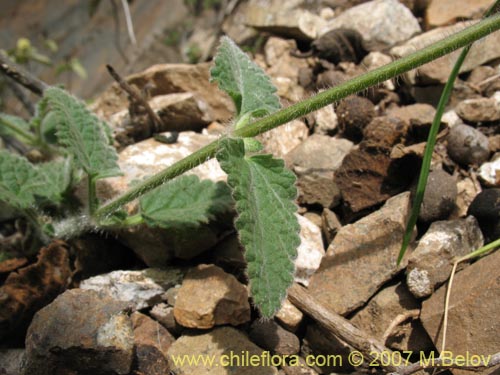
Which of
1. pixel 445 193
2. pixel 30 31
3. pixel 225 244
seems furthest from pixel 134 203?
pixel 30 31

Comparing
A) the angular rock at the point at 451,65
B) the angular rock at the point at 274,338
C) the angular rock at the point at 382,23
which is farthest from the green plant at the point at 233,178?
the angular rock at the point at 382,23

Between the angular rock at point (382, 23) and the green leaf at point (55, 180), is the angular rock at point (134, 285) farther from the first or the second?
the angular rock at point (382, 23)

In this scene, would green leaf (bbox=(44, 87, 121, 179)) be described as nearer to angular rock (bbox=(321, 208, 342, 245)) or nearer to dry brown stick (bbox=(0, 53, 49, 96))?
dry brown stick (bbox=(0, 53, 49, 96))

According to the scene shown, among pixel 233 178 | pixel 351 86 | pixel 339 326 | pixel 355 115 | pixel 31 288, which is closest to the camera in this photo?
pixel 233 178

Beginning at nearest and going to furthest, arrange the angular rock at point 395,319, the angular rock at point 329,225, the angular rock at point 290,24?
the angular rock at point 395,319
the angular rock at point 329,225
the angular rock at point 290,24

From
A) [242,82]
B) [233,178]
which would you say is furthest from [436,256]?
[242,82]

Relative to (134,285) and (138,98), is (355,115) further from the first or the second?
(134,285)

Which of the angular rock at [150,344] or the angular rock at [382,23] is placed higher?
the angular rock at [382,23]

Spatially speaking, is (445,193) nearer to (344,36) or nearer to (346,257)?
(346,257)
